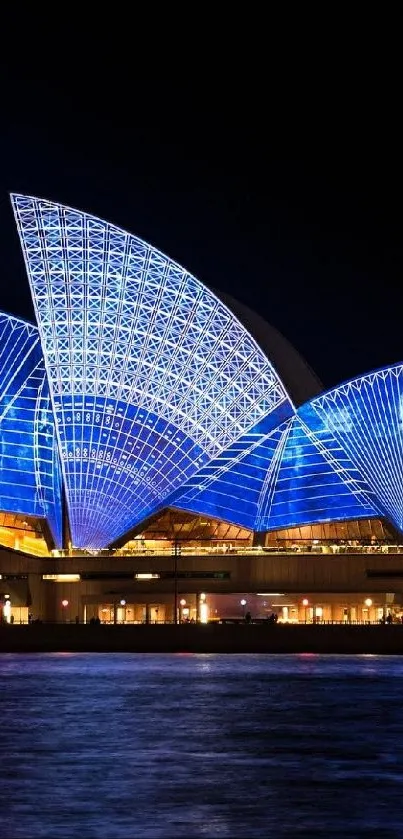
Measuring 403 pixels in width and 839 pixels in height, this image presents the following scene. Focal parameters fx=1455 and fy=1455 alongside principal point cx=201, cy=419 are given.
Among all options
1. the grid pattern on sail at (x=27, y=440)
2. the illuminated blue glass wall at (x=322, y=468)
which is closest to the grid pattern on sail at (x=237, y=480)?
the illuminated blue glass wall at (x=322, y=468)

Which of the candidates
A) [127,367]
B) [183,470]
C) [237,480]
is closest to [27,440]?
[183,470]

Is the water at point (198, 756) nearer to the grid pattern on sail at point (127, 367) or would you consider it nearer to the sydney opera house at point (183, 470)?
the grid pattern on sail at point (127, 367)

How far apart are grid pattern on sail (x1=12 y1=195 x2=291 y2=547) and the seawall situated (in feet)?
45.9

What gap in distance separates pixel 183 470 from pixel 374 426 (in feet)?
48.4

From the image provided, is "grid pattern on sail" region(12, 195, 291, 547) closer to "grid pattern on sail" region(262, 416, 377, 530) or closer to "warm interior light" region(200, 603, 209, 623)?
"grid pattern on sail" region(262, 416, 377, 530)

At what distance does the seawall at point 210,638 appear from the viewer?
9788cm

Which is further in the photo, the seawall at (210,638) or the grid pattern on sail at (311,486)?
the grid pattern on sail at (311,486)

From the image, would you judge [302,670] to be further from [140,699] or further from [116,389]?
[116,389]

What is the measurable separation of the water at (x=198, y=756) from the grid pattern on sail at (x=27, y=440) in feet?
138

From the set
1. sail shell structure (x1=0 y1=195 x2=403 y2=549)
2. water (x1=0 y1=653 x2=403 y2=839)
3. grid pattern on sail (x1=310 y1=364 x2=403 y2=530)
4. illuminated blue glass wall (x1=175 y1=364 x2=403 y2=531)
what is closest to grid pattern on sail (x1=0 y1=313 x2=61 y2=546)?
sail shell structure (x1=0 y1=195 x2=403 y2=549)

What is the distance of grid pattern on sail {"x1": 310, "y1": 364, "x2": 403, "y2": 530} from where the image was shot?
107562 mm

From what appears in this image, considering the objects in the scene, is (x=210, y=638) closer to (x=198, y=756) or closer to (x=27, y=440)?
(x=27, y=440)

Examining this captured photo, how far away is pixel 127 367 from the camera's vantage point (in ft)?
343

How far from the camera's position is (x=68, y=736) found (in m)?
44.1
